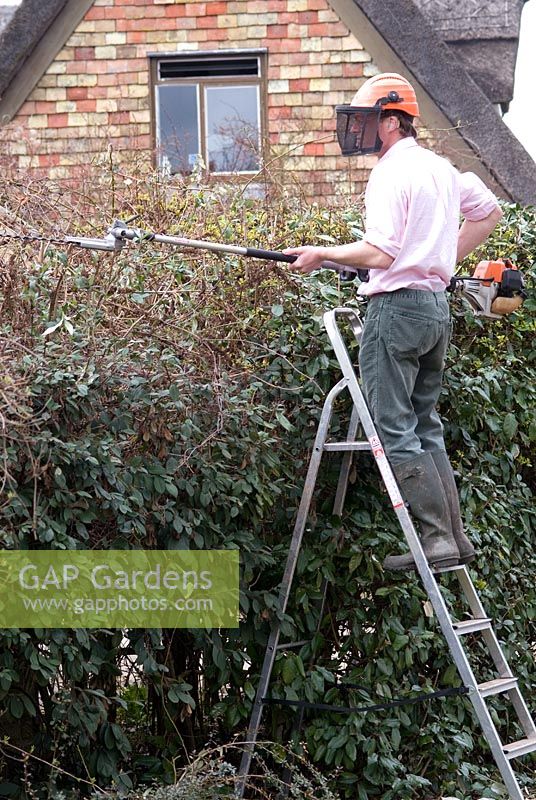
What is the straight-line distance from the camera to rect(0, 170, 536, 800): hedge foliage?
12.8 ft

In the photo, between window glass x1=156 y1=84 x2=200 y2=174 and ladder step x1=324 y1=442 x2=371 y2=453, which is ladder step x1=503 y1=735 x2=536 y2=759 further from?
window glass x1=156 y1=84 x2=200 y2=174

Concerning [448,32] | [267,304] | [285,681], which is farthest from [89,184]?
[448,32]

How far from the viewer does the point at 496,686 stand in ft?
13.8

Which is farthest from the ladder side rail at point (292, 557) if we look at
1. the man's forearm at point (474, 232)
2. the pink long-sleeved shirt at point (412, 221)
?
the man's forearm at point (474, 232)

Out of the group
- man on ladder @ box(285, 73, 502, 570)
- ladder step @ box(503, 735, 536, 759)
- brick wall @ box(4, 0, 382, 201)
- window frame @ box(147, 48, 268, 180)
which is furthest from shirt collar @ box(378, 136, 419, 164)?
window frame @ box(147, 48, 268, 180)

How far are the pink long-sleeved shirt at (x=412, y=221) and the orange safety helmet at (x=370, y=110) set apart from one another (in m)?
0.13

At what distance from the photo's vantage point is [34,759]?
163 inches

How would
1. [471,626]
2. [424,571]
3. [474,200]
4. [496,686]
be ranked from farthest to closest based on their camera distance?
[474,200], [471,626], [496,686], [424,571]

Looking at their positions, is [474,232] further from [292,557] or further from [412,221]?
[292,557]

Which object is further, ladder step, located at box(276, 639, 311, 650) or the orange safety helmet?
ladder step, located at box(276, 639, 311, 650)

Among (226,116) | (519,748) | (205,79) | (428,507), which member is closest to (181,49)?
(205,79)

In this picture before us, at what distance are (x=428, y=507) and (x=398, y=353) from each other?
0.59 metres

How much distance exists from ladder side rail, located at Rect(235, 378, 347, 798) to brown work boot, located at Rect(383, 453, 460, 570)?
393 millimetres

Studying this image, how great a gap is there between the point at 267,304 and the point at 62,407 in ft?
4.19
